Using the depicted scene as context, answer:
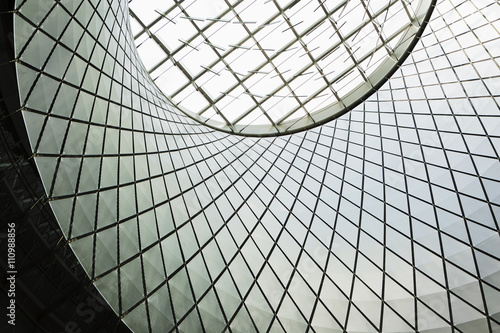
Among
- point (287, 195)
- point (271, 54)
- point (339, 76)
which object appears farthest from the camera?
point (339, 76)

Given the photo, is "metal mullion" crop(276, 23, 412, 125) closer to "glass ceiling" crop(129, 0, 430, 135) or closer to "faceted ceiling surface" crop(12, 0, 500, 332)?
"glass ceiling" crop(129, 0, 430, 135)

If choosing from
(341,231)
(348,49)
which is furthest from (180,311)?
A: (348,49)

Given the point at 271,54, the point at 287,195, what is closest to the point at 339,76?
the point at 271,54

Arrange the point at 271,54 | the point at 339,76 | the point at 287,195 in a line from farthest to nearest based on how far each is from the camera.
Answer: the point at 339,76, the point at 271,54, the point at 287,195

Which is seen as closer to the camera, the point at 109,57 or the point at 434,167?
the point at 109,57

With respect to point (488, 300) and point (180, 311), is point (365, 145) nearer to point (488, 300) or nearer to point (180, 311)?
point (488, 300)

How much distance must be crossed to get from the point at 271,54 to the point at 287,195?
11111 millimetres

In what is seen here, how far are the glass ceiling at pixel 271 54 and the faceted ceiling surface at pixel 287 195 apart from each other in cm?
163

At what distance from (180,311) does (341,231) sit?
12.6 meters

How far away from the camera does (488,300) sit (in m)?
22.5

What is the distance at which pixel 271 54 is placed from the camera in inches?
1207

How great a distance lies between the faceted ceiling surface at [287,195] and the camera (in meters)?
17.6

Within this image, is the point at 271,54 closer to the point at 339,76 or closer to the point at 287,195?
the point at 339,76

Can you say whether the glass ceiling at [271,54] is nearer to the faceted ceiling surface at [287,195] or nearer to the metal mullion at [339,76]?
the metal mullion at [339,76]
